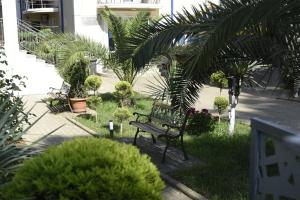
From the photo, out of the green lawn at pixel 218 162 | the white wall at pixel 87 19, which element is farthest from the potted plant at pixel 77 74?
the white wall at pixel 87 19

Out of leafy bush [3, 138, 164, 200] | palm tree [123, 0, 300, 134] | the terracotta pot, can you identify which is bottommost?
the terracotta pot

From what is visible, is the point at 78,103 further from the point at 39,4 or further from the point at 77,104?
the point at 39,4

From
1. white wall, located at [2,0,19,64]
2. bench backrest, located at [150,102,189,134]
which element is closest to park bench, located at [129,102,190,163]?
bench backrest, located at [150,102,189,134]

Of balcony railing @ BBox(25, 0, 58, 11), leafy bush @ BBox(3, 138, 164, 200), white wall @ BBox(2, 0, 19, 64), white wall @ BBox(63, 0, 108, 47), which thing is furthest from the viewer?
balcony railing @ BBox(25, 0, 58, 11)

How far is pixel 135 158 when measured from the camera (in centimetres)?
361

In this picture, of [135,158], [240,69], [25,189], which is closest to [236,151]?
[240,69]

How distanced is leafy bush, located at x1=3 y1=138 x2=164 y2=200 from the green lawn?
289 centimetres

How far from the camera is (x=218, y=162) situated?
7777 mm

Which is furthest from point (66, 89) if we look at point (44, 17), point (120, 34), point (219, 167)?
point (44, 17)

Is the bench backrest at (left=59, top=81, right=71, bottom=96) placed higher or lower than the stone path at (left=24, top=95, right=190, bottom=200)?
higher

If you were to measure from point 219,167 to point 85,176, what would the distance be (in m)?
4.53

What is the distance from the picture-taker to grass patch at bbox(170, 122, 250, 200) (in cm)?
641

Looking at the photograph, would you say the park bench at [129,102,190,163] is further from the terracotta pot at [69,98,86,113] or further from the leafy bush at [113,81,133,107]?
the terracotta pot at [69,98,86,113]

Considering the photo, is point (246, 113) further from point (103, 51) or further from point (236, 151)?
point (236, 151)
